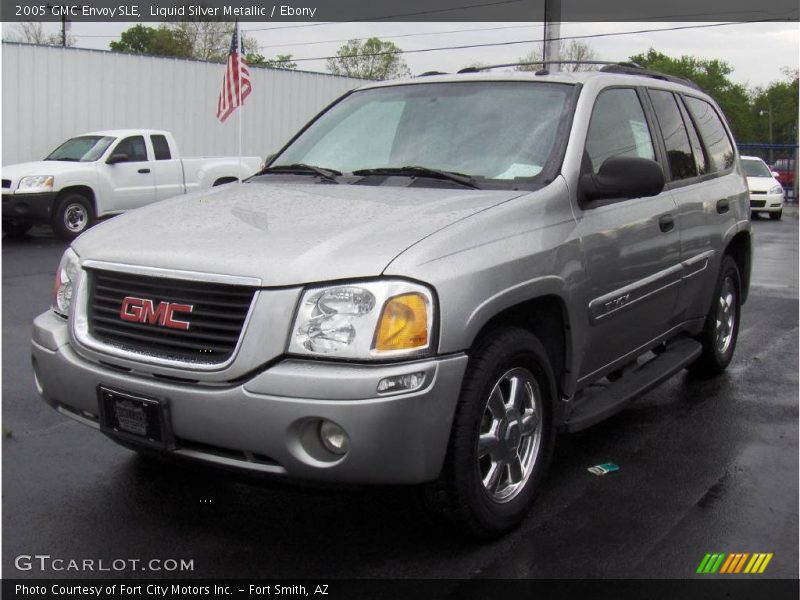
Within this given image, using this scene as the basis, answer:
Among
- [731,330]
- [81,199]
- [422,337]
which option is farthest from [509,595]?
[81,199]

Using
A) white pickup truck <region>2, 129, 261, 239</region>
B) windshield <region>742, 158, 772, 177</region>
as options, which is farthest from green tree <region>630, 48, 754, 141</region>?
white pickup truck <region>2, 129, 261, 239</region>

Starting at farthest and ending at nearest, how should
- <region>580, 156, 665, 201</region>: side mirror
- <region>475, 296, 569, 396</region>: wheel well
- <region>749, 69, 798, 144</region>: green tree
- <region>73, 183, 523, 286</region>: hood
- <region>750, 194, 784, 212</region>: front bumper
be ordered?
<region>749, 69, 798, 144</region>: green tree < <region>750, 194, 784, 212</region>: front bumper < <region>580, 156, 665, 201</region>: side mirror < <region>475, 296, 569, 396</region>: wheel well < <region>73, 183, 523, 286</region>: hood

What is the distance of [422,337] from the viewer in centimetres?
314

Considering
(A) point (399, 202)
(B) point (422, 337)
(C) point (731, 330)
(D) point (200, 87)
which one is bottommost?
(C) point (731, 330)

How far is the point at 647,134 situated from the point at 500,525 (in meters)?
2.50

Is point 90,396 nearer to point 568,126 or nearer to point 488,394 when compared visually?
point 488,394

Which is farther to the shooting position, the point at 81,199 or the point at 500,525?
the point at 81,199

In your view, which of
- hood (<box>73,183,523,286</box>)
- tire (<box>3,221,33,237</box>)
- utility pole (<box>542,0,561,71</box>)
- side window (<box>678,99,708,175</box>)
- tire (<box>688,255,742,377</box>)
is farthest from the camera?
utility pole (<box>542,0,561,71</box>)

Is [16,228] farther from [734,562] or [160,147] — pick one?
[734,562]

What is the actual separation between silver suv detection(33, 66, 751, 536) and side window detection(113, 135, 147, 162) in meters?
11.7

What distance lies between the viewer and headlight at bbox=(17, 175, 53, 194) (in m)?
14.5

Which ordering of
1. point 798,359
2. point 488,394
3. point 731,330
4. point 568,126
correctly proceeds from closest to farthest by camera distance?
point 488,394
point 568,126
point 731,330
point 798,359

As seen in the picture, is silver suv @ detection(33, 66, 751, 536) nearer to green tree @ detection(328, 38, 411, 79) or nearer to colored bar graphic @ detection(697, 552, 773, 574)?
colored bar graphic @ detection(697, 552, 773, 574)

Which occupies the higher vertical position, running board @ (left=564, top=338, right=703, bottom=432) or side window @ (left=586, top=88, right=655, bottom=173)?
side window @ (left=586, top=88, right=655, bottom=173)
